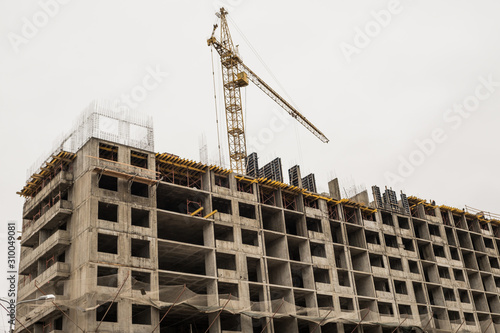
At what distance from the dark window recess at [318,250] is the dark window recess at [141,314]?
2287 centimetres

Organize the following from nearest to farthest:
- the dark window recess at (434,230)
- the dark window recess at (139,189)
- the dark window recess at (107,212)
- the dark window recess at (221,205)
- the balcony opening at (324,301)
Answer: the dark window recess at (107,212) < the dark window recess at (139,189) < the dark window recess at (221,205) < the balcony opening at (324,301) < the dark window recess at (434,230)

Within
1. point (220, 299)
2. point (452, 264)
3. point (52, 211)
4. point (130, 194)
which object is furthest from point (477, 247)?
point (52, 211)

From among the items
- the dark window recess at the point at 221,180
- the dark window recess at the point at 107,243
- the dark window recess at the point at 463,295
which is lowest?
the dark window recess at the point at 463,295

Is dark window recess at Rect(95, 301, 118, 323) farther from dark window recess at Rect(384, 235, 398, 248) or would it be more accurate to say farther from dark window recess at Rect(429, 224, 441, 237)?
dark window recess at Rect(429, 224, 441, 237)

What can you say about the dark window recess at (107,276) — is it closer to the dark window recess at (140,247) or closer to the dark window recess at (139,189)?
the dark window recess at (140,247)

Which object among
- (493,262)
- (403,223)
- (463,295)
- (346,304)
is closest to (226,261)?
(346,304)

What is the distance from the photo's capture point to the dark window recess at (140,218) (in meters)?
60.5

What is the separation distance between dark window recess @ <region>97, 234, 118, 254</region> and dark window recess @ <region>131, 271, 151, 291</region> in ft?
12.6

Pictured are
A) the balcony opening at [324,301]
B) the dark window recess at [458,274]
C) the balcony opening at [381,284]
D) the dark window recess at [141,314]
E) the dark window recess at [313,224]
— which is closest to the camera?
the dark window recess at [141,314]

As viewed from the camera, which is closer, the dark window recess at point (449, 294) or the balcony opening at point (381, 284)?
the balcony opening at point (381, 284)

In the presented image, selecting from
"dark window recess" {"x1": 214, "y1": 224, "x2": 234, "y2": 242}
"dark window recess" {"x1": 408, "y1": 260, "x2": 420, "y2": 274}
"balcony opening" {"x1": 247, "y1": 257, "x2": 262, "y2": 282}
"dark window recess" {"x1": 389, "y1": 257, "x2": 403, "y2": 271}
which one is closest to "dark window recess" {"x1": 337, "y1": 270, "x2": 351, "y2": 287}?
"dark window recess" {"x1": 389, "y1": 257, "x2": 403, "y2": 271}

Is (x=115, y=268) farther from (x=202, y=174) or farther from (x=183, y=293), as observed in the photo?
(x=202, y=174)

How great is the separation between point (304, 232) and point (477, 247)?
1343 inches

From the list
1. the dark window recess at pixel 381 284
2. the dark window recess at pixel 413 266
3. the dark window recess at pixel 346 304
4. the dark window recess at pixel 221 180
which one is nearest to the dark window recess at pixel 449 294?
the dark window recess at pixel 413 266
